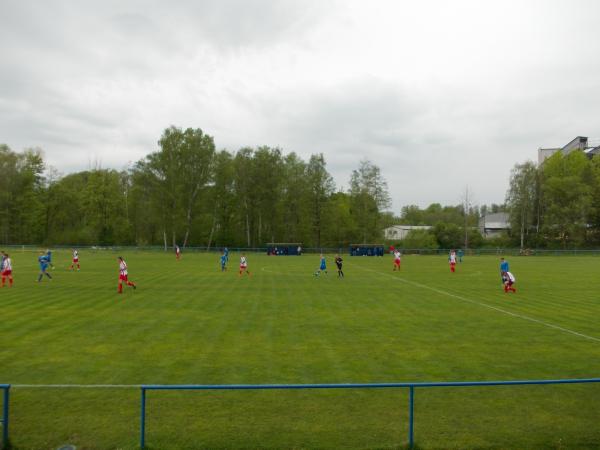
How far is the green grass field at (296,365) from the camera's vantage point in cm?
678

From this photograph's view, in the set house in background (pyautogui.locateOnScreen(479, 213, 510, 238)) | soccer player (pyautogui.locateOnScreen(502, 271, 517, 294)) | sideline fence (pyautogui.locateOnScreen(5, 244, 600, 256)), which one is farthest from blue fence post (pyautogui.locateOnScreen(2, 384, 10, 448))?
house in background (pyautogui.locateOnScreen(479, 213, 510, 238))

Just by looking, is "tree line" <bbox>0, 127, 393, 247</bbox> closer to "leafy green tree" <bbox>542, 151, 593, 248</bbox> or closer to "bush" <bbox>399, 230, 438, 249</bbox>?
"bush" <bbox>399, 230, 438, 249</bbox>

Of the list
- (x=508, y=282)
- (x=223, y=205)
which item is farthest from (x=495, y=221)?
(x=508, y=282)

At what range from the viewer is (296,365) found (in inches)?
410

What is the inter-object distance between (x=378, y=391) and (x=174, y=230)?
2691 inches

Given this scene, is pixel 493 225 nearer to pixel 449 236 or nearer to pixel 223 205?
pixel 449 236

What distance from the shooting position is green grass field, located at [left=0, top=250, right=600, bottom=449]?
678 centimetres

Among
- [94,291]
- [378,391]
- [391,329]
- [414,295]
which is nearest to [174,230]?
[94,291]

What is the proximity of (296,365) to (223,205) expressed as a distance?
7227 centimetres

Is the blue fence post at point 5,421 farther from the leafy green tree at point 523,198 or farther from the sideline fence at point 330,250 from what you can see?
the leafy green tree at point 523,198

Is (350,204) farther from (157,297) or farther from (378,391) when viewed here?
(378,391)

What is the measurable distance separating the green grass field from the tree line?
57.4 metres

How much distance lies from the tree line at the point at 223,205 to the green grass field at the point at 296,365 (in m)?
57.4

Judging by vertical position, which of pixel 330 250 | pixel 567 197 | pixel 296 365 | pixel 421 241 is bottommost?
pixel 296 365
